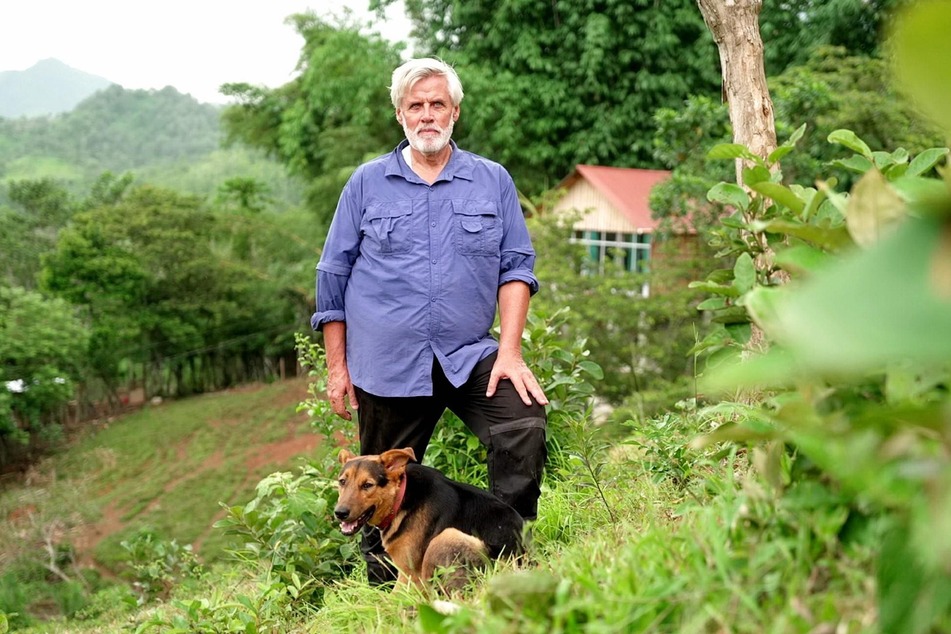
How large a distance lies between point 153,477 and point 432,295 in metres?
22.1

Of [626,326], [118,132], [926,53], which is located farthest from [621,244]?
[118,132]

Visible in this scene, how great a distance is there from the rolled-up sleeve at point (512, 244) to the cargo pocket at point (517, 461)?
2.00 feet

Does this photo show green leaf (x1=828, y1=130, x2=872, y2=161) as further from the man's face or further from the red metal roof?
the red metal roof

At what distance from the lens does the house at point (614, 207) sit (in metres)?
20.4

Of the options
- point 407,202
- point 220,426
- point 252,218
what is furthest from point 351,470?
point 252,218

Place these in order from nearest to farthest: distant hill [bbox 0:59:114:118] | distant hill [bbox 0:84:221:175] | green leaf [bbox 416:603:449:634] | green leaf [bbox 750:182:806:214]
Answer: green leaf [bbox 416:603:449:634] < green leaf [bbox 750:182:806:214] < distant hill [bbox 0:84:221:175] < distant hill [bbox 0:59:114:118]

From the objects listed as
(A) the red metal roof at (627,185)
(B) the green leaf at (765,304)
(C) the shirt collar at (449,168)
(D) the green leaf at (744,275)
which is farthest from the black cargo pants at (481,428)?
(A) the red metal roof at (627,185)

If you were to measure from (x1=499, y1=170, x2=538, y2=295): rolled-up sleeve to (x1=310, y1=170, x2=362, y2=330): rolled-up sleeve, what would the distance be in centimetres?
61

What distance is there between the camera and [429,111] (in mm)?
3635

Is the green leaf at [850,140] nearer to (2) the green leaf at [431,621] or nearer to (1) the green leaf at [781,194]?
(1) the green leaf at [781,194]

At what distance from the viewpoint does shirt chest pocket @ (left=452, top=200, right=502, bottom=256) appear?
12.0 feet

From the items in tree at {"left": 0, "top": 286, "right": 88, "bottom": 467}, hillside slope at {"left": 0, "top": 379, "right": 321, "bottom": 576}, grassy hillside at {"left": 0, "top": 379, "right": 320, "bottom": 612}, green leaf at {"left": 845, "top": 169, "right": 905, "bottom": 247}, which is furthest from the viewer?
tree at {"left": 0, "top": 286, "right": 88, "bottom": 467}

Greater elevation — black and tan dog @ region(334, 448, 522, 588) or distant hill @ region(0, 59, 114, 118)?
distant hill @ region(0, 59, 114, 118)

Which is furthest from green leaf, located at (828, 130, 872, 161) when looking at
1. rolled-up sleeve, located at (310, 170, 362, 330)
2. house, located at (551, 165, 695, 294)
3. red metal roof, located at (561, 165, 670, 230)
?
red metal roof, located at (561, 165, 670, 230)
